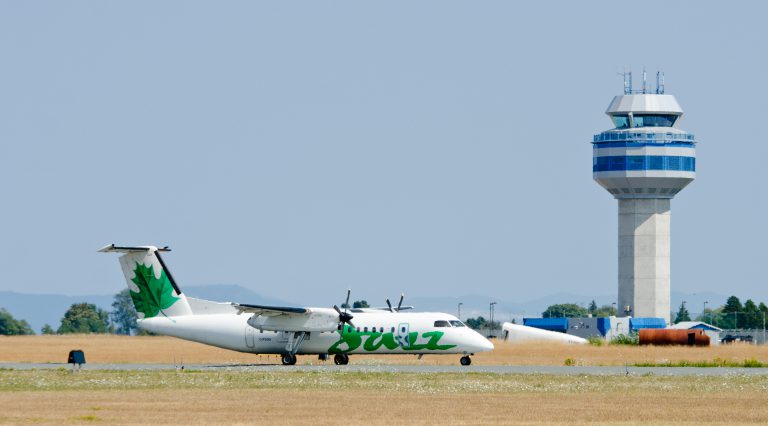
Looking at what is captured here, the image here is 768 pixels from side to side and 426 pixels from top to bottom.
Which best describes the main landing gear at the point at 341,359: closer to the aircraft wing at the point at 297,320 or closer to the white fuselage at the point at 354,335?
the white fuselage at the point at 354,335

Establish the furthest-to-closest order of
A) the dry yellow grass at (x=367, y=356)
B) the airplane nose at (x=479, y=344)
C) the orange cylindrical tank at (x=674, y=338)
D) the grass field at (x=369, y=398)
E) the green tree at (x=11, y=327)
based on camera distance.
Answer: the green tree at (x=11, y=327) < the orange cylindrical tank at (x=674, y=338) < the dry yellow grass at (x=367, y=356) < the airplane nose at (x=479, y=344) < the grass field at (x=369, y=398)

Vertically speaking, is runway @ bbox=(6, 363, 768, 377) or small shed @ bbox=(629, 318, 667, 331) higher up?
small shed @ bbox=(629, 318, 667, 331)

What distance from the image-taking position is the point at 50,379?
53094 millimetres

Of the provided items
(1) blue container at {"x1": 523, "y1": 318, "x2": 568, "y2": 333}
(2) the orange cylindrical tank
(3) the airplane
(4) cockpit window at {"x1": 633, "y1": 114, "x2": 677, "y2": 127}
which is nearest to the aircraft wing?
(3) the airplane

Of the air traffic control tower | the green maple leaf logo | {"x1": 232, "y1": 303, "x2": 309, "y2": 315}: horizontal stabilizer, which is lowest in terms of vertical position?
{"x1": 232, "y1": 303, "x2": 309, "y2": 315}: horizontal stabilizer

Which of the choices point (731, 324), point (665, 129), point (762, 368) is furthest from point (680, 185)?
point (762, 368)

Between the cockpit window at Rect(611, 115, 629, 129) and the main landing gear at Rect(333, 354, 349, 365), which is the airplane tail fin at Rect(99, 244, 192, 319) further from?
the cockpit window at Rect(611, 115, 629, 129)

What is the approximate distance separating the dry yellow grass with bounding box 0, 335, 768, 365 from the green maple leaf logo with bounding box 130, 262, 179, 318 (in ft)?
21.0

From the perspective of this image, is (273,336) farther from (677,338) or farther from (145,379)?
(677,338)

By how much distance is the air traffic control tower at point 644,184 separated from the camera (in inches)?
6309

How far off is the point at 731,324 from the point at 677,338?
336ft

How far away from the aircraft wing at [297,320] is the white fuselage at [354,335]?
449 mm

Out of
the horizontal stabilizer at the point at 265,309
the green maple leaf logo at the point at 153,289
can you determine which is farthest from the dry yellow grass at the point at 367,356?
the horizontal stabilizer at the point at 265,309

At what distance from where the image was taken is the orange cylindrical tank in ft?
320
